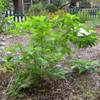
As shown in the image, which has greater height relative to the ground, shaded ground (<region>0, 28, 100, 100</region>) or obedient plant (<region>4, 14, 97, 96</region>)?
obedient plant (<region>4, 14, 97, 96</region>)

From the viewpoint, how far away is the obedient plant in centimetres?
369

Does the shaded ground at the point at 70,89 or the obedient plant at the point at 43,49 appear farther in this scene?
the shaded ground at the point at 70,89

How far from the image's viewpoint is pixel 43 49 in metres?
3.71

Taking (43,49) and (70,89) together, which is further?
(70,89)

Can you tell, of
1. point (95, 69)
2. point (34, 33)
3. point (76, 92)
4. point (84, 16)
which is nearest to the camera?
point (34, 33)

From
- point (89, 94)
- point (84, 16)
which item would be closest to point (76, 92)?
point (89, 94)

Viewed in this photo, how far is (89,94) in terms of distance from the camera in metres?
3.88

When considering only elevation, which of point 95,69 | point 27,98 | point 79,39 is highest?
point 79,39

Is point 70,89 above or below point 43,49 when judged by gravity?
below

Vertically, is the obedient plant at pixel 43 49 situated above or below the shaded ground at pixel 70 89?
above

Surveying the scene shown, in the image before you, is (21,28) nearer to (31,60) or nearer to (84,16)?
(31,60)

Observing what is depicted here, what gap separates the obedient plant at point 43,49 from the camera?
3689mm

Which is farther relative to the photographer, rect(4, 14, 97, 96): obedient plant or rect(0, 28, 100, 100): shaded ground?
rect(0, 28, 100, 100): shaded ground

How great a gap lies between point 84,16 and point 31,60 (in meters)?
9.32
